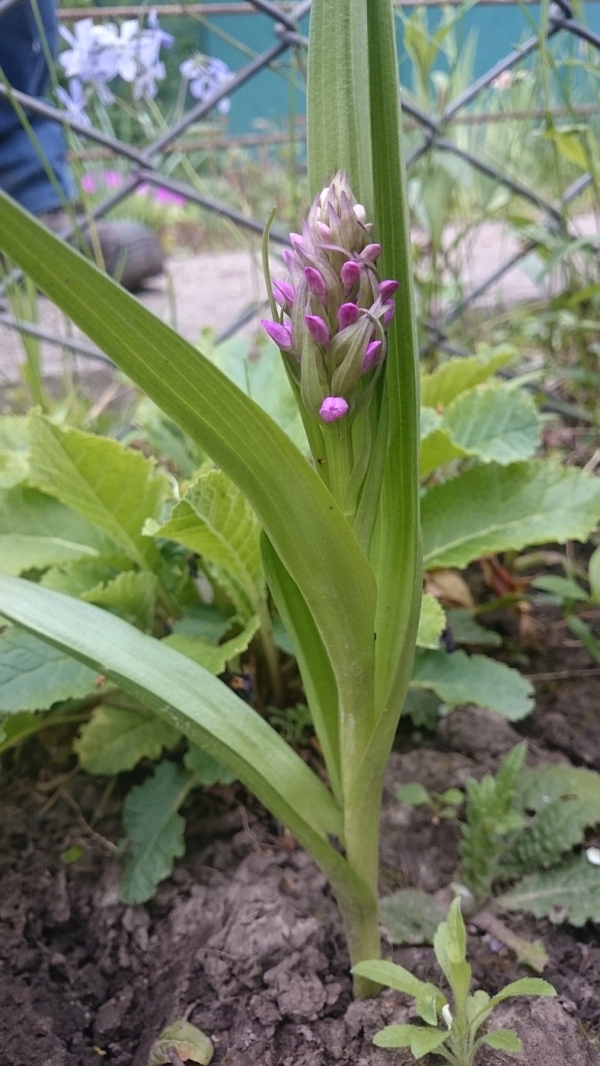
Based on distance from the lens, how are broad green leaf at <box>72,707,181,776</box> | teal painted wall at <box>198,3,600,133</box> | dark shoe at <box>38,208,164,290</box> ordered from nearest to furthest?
broad green leaf at <box>72,707,181,776</box>
dark shoe at <box>38,208,164,290</box>
teal painted wall at <box>198,3,600,133</box>

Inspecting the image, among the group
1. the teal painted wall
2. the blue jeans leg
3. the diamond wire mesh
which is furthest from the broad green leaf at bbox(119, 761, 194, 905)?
the teal painted wall

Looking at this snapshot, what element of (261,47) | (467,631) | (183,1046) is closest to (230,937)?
(183,1046)

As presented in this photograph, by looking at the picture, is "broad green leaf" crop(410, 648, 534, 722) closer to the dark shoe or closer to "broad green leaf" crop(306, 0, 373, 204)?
"broad green leaf" crop(306, 0, 373, 204)

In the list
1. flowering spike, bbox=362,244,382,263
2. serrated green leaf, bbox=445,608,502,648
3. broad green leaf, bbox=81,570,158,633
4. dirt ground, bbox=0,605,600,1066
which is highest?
flowering spike, bbox=362,244,382,263

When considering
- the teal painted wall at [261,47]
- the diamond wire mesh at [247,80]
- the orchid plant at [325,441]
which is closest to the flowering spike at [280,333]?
the orchid plant at [325,441]

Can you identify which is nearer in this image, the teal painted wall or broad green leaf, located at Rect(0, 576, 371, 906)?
broad green leaf, located at Rect(0, 576, 371, 906)

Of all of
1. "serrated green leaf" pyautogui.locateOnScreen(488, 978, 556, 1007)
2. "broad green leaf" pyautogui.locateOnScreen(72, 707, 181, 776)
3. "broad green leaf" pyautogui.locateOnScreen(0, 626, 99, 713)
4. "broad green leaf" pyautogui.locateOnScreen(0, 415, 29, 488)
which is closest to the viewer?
"serrated green leaf" pyautogui.locateOnScreen(488, 978, 556, 1007)

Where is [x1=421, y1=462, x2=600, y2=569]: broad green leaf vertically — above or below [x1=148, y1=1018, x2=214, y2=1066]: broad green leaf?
above
